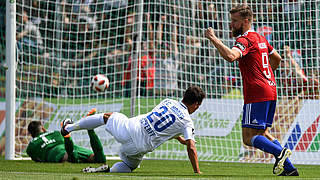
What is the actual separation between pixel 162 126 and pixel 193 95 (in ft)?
1.61

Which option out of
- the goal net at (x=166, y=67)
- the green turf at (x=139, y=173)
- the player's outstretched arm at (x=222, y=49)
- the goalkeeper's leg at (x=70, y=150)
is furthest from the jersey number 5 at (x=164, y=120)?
the goal net at (x=166, y=67)

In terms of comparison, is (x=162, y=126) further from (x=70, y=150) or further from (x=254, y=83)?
(x=70, y=150)

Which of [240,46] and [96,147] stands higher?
[240,46]

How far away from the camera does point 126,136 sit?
609 centimetres

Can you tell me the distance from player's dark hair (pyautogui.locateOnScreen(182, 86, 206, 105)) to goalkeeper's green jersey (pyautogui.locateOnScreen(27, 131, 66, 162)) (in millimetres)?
2966

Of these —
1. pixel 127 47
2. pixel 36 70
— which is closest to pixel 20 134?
pixel 36 70

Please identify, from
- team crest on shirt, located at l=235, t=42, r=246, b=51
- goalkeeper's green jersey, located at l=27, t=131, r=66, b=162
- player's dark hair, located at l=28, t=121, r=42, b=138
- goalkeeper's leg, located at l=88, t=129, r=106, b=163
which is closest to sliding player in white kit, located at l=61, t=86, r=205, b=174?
team crest on shirt, located at l=235, t=42, r=246, b=51

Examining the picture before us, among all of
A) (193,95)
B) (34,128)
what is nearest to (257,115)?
(193,95)

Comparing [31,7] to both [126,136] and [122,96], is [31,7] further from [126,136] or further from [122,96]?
[126,136]

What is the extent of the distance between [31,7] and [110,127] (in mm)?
4635

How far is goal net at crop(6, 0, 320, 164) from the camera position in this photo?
966 centimetres

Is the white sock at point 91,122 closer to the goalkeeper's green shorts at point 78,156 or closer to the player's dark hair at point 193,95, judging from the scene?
the player's dark hair at point 193,95

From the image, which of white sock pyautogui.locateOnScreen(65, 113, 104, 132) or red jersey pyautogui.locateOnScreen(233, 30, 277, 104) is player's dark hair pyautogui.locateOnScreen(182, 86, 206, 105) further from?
white sock pyautogui.locateOnScreen(65, 113, 104, 132)

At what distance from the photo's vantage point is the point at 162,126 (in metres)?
6.04
